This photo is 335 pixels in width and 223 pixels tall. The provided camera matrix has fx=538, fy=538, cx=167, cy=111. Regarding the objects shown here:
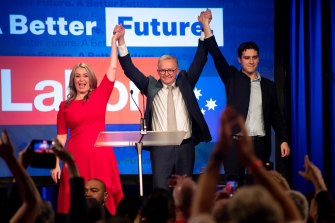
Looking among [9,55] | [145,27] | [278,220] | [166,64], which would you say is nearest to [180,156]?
[166,64]

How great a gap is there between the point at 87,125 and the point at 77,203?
284cm

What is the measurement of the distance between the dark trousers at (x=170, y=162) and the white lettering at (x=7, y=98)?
1797 millimetres

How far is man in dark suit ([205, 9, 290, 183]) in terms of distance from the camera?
5.26 meters

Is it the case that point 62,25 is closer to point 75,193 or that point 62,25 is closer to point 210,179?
point 75,193

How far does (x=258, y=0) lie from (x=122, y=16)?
1.65 m

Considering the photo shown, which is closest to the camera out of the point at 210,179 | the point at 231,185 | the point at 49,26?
the point at 210,179

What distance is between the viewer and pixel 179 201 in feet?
8.32

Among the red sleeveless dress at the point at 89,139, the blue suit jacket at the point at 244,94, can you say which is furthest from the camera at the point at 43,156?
the blue suit jacket at the point at 244,94

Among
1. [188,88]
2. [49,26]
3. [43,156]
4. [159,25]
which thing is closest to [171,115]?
[188,88]

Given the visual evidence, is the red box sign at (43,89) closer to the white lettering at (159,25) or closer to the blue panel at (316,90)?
the white lettering at (159,25)

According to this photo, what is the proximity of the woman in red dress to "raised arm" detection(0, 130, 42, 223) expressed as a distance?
286cm

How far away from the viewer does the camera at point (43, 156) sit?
2688 mm

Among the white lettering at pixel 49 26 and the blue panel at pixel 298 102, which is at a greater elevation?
the white lettering at pixel 49 26

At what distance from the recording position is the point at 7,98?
605 cm
